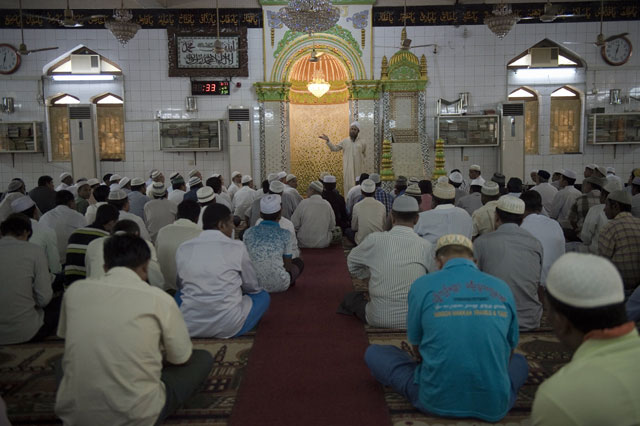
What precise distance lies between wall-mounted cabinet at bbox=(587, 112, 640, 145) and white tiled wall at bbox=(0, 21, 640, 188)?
20cm

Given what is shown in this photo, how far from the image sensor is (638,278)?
3.18m

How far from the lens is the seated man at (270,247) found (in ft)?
12.2

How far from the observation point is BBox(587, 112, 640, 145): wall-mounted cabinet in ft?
29.4

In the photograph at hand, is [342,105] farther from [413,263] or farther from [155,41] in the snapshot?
[413,263]

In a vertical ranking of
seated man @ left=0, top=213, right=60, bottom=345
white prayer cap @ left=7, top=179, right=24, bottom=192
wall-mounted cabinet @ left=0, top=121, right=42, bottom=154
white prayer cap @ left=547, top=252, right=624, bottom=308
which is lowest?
seated man @ left=0, top=213, right=60, bottom=345

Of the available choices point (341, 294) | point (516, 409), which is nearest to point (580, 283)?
point (516, 409)

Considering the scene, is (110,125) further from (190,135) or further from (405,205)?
(405,205)

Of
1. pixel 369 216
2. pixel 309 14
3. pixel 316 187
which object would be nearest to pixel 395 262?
pixel 369 216

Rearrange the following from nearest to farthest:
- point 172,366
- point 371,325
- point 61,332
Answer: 1. point 61,332
2. point 172,366
3. point 371,325

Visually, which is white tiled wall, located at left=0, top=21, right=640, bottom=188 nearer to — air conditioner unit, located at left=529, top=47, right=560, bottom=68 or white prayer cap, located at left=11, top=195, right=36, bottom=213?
air conditioner unit, located at left=529, top=47, right=560, bottom=68

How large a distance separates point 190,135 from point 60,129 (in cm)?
237

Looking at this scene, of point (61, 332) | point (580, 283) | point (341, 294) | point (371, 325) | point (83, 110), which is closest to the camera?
point (580, 283)

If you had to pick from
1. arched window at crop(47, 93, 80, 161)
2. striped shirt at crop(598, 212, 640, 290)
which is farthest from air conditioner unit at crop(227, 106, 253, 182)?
striped shirt at crop(598, 212, 640, 290)

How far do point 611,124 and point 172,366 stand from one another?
30.0 feet
